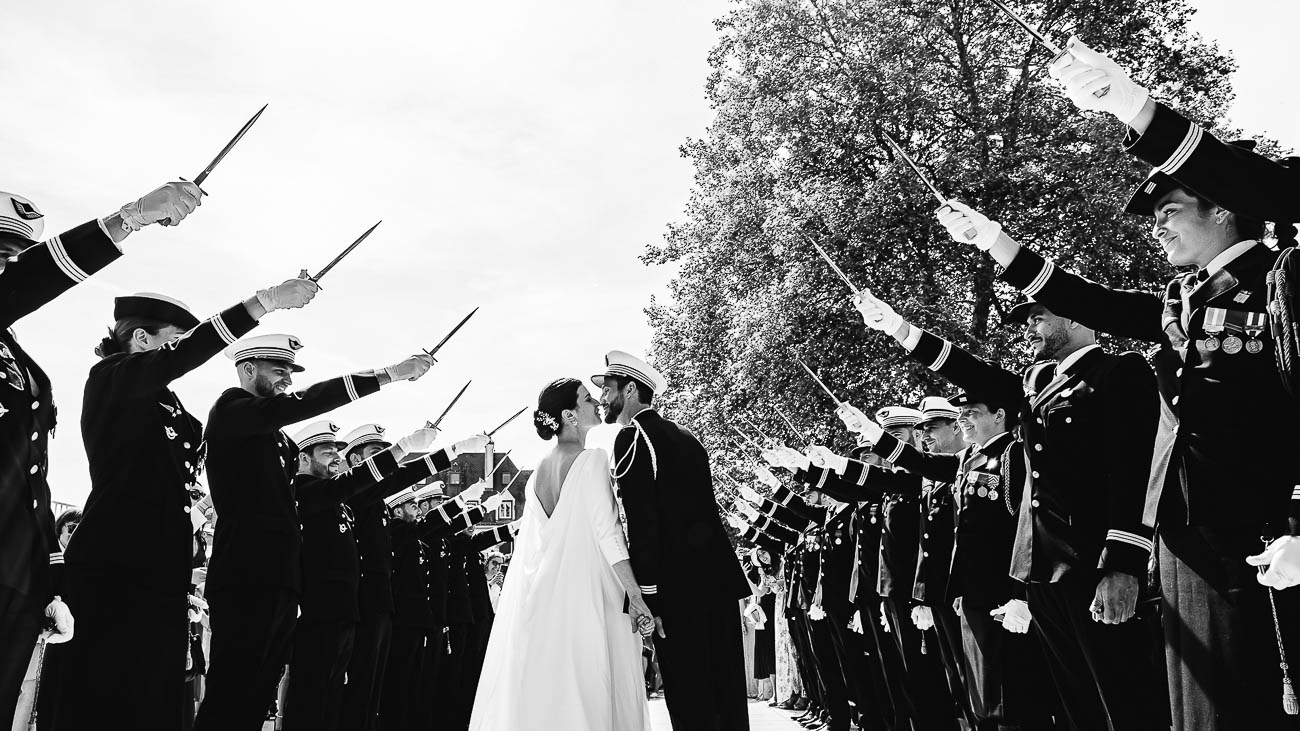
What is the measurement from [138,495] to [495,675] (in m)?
2.31

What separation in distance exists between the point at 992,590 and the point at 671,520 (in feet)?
5.66

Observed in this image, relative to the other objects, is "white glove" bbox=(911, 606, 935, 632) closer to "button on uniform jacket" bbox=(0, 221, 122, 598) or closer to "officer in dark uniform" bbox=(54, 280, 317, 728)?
"officer in dark uniform" bbox=(54, 280, 317, 728)

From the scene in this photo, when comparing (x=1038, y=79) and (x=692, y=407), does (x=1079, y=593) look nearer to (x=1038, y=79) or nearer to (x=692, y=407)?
(x=1038, y=79)

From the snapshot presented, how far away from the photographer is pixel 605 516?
20.9 ft

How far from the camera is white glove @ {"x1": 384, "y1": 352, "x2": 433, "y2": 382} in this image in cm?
620

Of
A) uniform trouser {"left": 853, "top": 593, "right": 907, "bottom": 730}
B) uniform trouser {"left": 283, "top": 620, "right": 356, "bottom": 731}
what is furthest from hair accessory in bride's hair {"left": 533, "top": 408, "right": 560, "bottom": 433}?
uniform trouser {"left": 853, "top": 593, "right": 907, "bottom": 730}

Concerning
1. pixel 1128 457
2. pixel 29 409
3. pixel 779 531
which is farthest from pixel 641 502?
pixel 779 531

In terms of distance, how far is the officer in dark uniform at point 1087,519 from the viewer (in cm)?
429

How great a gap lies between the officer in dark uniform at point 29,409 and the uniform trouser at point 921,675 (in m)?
5.89

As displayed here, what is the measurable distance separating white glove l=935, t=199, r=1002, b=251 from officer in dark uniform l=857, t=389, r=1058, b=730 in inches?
58.7

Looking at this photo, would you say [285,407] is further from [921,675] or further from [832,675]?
[832,675]

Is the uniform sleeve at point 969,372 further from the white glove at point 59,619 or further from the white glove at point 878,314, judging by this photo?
the white glove at point 59,619

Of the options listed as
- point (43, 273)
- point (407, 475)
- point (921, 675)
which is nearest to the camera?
point (43, 273)

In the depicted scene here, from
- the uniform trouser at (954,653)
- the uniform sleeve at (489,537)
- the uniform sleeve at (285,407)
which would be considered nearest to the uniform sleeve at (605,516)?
the uniform sleeve at (285,407)
